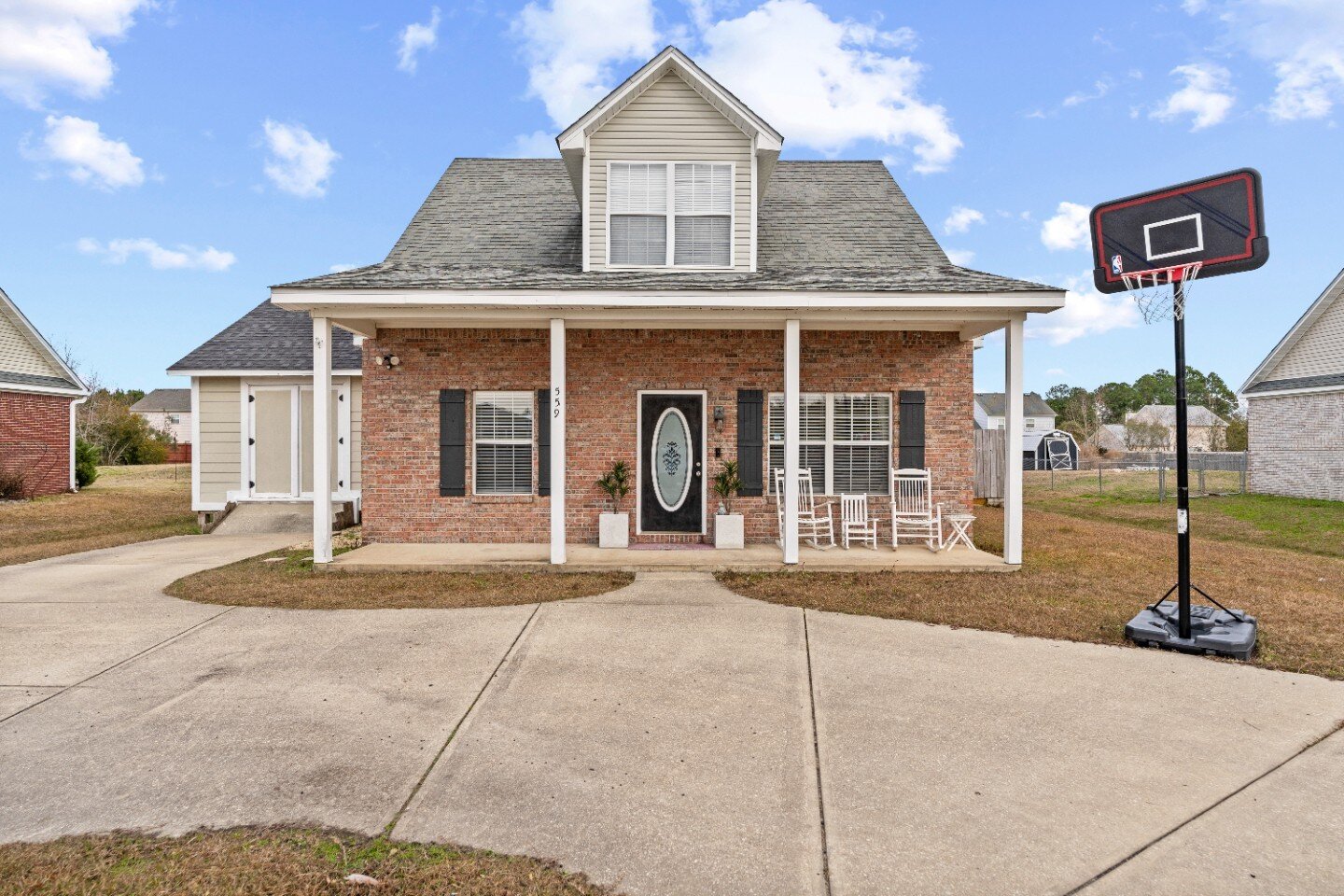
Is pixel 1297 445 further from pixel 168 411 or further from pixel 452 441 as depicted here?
pixel 168 411

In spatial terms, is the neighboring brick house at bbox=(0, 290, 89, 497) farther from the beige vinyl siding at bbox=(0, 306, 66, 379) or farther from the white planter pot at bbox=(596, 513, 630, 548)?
the white planter pot at bbox=(596, 513, 630, 548)

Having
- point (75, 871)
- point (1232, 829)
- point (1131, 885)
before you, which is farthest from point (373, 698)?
point (1232, 829)

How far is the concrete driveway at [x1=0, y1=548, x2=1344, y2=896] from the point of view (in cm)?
270

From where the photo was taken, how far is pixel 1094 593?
703cm

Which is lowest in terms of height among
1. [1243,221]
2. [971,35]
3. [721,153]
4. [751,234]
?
[1243,221]

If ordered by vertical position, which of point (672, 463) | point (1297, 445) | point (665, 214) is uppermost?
point (665, 214)

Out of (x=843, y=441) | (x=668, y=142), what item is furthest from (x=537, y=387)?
(x=843, y=441)

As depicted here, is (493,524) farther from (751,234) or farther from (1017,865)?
(1017,865)

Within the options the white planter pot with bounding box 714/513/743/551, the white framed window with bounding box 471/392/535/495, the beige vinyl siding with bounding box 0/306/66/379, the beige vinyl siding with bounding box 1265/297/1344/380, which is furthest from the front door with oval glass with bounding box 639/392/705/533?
the beige vinyl siding with bounding box 0/306/66/379

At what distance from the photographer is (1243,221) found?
5.11 metres

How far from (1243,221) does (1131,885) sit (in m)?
4.91

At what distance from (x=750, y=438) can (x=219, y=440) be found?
9674 mm

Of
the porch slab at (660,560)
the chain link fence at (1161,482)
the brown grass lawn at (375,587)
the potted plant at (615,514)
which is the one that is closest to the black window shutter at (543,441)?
the potted plant at (615,514)

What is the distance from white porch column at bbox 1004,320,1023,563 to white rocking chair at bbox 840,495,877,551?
1623 mm
